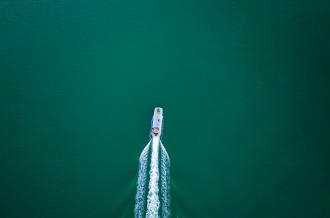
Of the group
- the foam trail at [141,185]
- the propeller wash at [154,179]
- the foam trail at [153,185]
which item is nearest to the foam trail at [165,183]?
the propeller wash at [154,179]

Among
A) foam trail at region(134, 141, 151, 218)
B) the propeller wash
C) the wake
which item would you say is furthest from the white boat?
foam trail at region(134, 141, 151, 218)

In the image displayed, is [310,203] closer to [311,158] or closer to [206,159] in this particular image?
[311,158]

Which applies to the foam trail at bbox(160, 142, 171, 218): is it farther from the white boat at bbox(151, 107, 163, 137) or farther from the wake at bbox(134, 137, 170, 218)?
the white boat at bbox(151, 107, 163, 137)

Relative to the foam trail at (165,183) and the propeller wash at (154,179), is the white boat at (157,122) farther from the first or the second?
the foam trail at (165,183)

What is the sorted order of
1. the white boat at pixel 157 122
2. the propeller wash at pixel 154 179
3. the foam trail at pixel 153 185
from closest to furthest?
the foam trail at pixel 153 185 → the propeller wash at pixel 154 179 → the white boat at pixel 157 122

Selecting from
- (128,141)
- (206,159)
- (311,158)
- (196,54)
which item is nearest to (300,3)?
(196,54)

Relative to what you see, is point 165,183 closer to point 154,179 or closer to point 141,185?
point 154,179

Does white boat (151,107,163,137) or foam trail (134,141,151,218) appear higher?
white boat (151,107,163,137)

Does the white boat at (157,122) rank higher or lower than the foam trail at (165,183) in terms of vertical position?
higher
